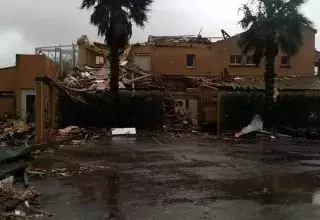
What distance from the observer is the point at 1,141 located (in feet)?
68.4

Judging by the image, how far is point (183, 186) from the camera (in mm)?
10219

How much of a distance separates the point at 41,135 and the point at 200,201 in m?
12.7

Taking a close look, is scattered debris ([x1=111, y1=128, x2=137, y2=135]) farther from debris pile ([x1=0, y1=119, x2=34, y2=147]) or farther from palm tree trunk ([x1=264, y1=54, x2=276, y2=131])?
palm tree trunk ([x1=264, y1=54, x2=276, y2=131])

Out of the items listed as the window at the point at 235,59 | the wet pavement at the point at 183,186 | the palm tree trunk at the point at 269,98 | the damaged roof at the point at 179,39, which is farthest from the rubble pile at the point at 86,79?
the wet pavement at the point at 183,186

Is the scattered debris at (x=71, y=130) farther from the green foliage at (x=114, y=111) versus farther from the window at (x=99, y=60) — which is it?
the window at (x=99, y=60)

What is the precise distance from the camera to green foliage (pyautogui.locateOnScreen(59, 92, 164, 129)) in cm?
2745

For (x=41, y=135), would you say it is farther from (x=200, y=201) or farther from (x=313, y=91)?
(x=313, y=91)

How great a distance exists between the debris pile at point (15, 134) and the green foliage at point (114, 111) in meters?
2.77

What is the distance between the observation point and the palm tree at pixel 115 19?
2669cm

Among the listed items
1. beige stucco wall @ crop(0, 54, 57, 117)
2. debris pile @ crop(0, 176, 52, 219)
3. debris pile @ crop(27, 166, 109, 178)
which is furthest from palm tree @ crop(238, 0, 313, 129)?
debris pile @ crop(0, 176, 52, 219)

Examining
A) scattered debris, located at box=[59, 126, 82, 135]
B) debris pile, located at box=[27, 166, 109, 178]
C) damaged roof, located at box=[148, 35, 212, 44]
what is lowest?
debris pile, located at box=[27, 166, 109, 178]

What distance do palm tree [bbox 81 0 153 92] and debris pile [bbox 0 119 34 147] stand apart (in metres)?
6.12

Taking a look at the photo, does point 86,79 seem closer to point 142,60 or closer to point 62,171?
point 142,60

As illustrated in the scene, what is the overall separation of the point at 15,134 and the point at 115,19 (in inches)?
362
